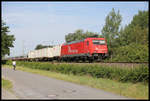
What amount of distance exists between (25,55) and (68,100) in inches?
2549

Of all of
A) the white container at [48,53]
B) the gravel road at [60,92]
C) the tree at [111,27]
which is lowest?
the gravel road at [60,92]

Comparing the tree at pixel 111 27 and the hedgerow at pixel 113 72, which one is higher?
the tree at pixel 111 27

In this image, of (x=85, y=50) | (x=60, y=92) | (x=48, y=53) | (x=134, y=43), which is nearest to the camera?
(x=60, y=92)

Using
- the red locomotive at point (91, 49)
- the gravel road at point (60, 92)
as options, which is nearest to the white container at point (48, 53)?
the red locomotive at point (91, 49)

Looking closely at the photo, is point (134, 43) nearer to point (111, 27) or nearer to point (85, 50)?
point (85, 50)

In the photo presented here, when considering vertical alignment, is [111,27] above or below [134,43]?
above

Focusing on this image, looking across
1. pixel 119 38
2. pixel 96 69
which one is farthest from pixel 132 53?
pixel 119 38

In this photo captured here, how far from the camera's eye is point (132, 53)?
1302 inches

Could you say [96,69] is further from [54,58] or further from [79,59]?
[54,58]

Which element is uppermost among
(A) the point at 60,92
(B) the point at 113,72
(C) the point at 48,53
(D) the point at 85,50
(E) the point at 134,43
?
(E) the point at 134,43

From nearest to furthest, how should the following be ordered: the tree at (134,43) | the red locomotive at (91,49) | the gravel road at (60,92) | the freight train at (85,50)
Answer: the gravel road at (60,92) → the red locomotive at (91,49) → the freight train at (85,50) → the tree at (134,43)

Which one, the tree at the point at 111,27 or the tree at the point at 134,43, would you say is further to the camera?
the tree at the point at 111,27

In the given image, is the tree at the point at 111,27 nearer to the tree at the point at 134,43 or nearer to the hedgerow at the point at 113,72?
the tree at the point at 134,43

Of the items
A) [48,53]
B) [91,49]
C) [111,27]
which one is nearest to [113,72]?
[91,49]
